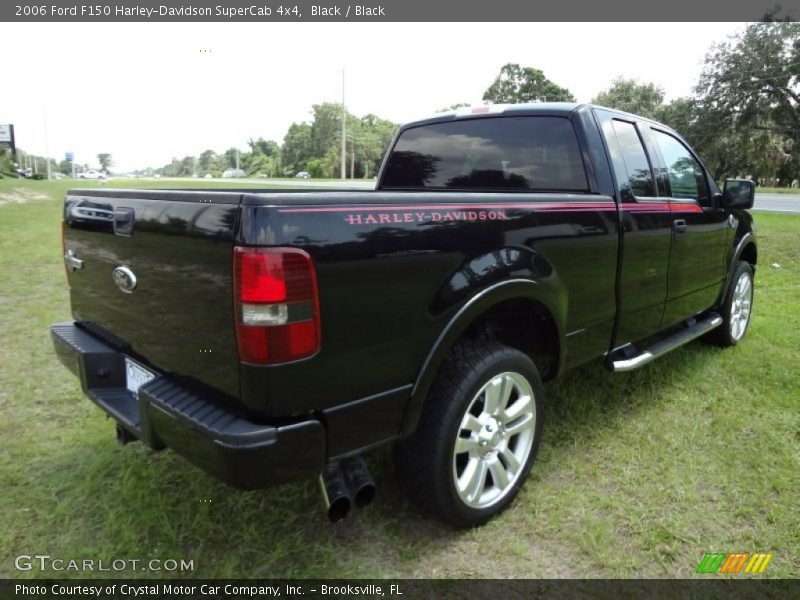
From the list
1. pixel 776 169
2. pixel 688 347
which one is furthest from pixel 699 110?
pixel 688 347

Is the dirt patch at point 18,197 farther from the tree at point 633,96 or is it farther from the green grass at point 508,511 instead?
the tree at point 633,96

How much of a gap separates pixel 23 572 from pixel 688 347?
4.93m

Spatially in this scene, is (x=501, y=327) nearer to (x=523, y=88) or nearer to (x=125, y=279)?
(x=125, y=279)

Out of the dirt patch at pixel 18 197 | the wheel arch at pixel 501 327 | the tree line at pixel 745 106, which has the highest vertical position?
the tree line at pixel 745 106

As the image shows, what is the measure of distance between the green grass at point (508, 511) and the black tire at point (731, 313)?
799 mm

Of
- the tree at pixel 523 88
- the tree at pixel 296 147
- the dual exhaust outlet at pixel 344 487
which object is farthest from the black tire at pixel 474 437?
the tree at pixel 296 147

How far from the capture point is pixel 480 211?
2.22 metres

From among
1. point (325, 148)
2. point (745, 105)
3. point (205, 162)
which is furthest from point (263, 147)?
point (745, 105)

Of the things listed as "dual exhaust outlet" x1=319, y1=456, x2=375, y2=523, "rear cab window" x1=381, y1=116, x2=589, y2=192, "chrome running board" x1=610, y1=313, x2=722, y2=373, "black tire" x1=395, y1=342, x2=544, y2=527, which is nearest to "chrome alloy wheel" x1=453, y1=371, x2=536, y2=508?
"black tire" x1=395, y1=342, x2=544, y2=527

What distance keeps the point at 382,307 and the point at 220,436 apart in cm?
66

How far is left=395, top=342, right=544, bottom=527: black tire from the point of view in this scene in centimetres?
220

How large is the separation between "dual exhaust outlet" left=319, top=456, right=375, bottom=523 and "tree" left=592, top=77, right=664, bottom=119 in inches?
1955

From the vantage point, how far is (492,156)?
11.0ft

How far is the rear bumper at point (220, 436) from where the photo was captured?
1.68 metres
